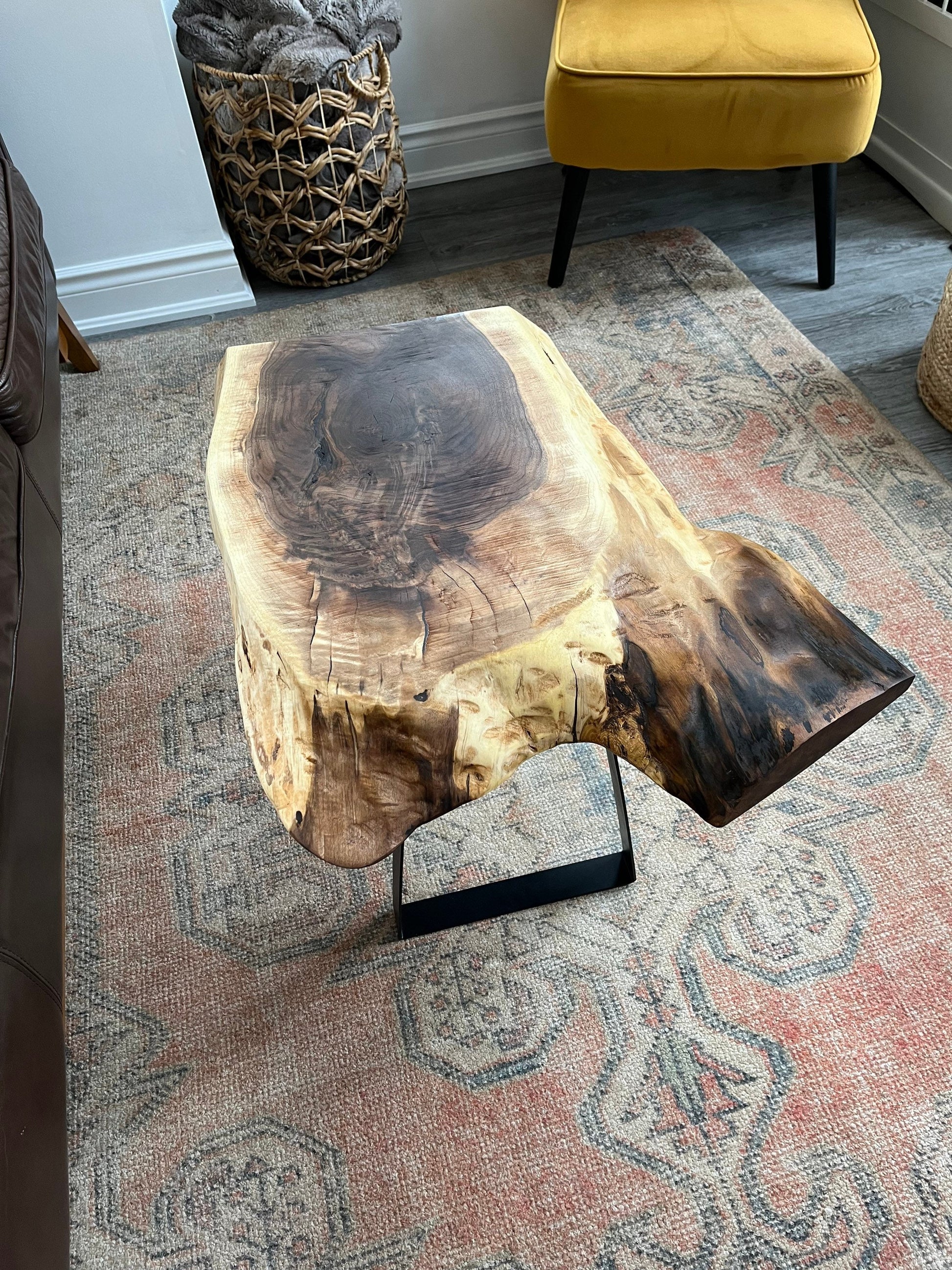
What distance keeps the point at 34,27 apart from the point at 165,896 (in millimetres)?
1598

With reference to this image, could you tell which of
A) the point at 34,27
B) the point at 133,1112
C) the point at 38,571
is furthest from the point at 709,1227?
the point at 34,27

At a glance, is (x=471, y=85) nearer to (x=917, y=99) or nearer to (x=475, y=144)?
(x=475, y=144)

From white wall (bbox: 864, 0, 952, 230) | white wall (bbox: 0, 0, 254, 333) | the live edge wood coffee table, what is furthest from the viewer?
white wall (bbox: 864, 0, 952, 230)

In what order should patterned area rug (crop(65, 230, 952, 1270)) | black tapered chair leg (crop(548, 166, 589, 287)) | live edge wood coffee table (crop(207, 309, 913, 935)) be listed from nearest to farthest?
live edge wood coffee table (crop(207, 309, 913, 935)) → patterned area rug (crop(65, 230, 952, 1270)) → black tapered chair leg (crop(548, 166, 589, 287))

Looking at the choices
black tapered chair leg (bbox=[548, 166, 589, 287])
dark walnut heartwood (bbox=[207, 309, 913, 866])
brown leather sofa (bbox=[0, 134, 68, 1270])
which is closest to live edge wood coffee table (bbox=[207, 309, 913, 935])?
dark walnut heartwood (bbox=[207, 309, 913, 866])

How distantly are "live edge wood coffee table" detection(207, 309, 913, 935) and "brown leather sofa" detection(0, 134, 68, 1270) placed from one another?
0.31 m

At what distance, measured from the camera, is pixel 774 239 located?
2.29 meters

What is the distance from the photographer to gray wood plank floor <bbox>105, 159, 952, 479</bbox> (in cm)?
198

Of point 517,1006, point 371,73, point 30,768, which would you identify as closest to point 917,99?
point 371,73

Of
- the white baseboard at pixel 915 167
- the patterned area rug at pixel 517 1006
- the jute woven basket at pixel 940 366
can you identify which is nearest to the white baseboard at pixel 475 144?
the white baseboard at pixel 915 167

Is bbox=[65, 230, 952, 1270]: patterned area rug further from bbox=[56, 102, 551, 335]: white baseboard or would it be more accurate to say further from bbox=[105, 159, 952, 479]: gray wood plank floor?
bbox=[56, 102, 551, 335]: white baseboard

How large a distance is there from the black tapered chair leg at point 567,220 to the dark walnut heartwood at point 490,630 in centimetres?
119

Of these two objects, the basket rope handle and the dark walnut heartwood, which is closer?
the dark walnut heartwood

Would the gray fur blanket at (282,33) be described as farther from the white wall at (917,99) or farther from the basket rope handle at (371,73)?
the white wall at (917,99)
